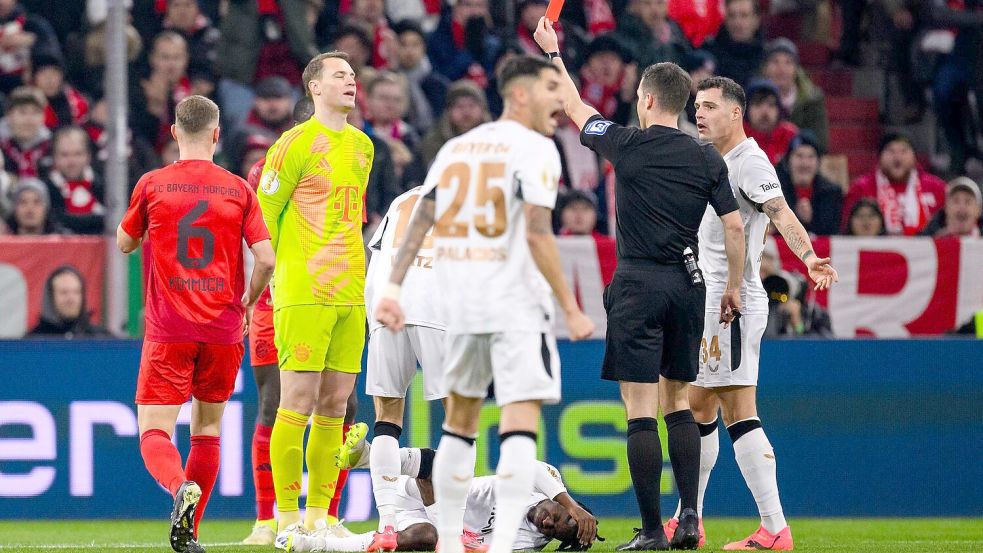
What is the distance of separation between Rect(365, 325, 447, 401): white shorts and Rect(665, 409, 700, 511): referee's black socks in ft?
4.07

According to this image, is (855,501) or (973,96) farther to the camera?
(973,96)

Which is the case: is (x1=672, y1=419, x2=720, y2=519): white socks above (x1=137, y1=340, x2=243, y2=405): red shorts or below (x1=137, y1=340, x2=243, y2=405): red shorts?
below

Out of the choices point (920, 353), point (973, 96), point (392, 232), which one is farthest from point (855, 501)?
point (973, 96)

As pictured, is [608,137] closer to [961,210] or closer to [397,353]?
[397,353]

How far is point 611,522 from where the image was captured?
10445mm

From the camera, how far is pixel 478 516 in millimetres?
8000

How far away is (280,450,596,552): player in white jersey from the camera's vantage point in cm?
776

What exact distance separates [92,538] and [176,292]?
255 cm

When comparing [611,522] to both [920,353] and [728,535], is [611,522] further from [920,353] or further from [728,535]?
[920,353]

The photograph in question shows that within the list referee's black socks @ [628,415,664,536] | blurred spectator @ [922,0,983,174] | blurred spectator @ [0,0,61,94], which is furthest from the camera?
blurred spectator @ [922,0,983,174]

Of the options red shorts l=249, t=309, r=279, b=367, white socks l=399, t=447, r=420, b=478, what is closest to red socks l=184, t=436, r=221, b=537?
white socks l=399, t=447, r=420, b=478

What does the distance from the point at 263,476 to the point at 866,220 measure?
6293mm

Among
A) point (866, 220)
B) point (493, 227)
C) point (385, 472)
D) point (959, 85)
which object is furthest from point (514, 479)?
point (959, 85)

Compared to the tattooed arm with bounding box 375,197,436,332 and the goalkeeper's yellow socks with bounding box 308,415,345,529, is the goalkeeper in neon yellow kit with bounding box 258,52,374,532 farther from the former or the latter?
the tattooed arm with bounding box 375,197,436,332
